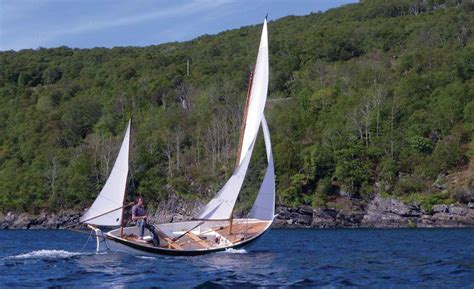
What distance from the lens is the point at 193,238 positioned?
42031mm

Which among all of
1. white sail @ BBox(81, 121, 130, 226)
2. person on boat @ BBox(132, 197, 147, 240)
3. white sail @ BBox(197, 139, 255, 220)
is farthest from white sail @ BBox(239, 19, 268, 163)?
white sail @ BBox(81, 121, 130, 226)

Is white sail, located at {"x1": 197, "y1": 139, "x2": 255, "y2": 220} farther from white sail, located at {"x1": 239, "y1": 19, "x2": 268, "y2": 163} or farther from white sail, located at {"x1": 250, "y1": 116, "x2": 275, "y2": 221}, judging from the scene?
white sail, located at {"x1": 250, "y1": 116, "x2": 275, "y2": 221}

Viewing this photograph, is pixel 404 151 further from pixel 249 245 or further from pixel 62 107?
pixel 62 107

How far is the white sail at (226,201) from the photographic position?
42.2 metres

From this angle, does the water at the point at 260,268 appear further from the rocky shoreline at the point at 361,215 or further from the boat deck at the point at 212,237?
the rocky shoreline at the point at 361,215

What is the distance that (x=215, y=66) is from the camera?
6299 inches

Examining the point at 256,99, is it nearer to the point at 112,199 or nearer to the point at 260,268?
the point at 112,199

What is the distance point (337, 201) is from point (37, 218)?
4117 centimetres

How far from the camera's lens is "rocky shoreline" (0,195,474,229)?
83.0 m

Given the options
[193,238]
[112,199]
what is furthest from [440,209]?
[112,199]

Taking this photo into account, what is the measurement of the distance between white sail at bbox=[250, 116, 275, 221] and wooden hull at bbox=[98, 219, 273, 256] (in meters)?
0.49

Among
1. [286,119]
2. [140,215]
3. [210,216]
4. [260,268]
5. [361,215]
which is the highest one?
[286,119]

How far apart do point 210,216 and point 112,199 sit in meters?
5.49

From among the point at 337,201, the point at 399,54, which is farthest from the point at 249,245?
the point at 399,54
